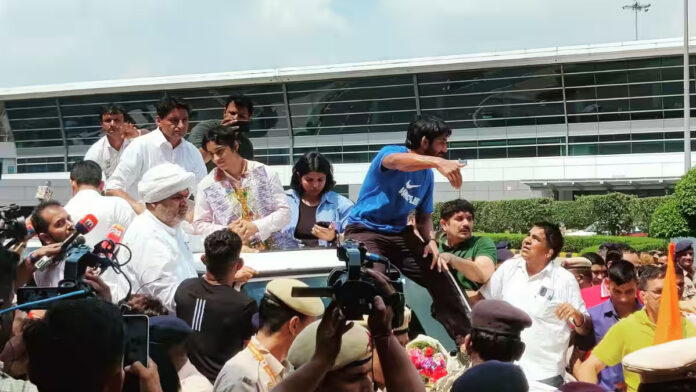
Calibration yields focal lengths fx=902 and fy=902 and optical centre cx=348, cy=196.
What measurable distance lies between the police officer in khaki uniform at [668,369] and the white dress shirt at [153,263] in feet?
8.00

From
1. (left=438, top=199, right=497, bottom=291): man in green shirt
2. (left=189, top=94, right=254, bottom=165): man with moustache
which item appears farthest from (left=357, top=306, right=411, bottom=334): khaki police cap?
(left=189, top=94, right=254, bottom=165): man with moustache

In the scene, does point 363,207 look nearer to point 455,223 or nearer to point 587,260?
point 455,223

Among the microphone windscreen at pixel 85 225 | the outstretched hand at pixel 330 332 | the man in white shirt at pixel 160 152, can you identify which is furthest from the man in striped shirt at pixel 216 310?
the man in white shirt at pixel 160 152

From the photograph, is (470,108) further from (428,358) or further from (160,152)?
(428,358)

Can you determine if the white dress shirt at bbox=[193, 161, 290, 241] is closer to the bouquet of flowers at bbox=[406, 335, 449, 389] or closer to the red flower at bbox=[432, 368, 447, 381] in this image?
the bouquet of flowers at bbox=[406, 335, 449, 389]

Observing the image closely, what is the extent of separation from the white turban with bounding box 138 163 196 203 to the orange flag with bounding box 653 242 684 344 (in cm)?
256

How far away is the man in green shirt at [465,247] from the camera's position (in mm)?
5754

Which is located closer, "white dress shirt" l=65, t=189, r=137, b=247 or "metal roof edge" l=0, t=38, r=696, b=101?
"white dress shirt" l=65, t=189, r=137, b=247

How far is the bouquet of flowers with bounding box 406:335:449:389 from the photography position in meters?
4.64

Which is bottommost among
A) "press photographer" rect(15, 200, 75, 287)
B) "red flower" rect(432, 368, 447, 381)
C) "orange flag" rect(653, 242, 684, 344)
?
"red flower" rect(432, 368, 447, 381)

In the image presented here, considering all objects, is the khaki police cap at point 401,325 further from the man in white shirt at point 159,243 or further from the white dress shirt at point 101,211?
the white dress shirt at point 101,211

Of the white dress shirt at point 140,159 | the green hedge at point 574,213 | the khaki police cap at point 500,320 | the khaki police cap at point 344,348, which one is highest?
the white dress shirt at point 140,159

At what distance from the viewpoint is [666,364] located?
3053mm

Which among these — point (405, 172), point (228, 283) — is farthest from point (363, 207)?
point (228, 283)
